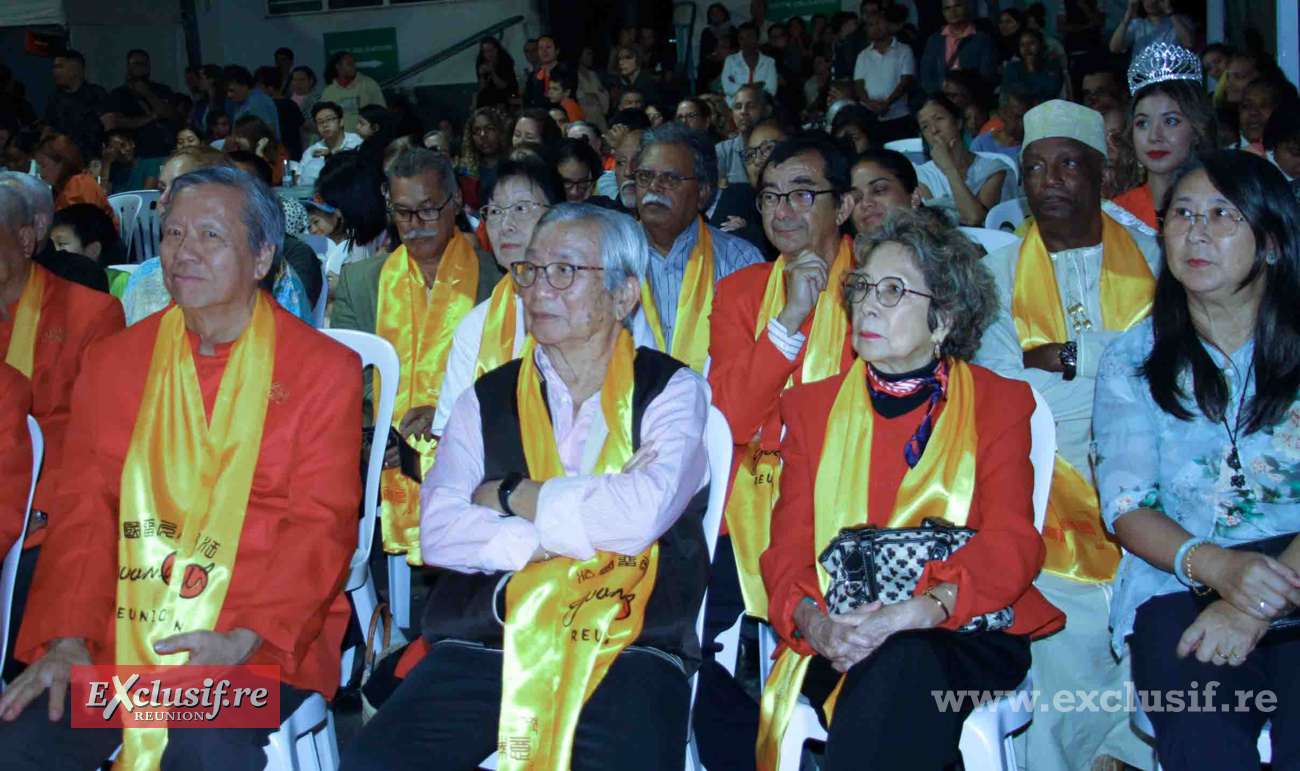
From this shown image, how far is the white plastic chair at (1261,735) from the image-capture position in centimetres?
220

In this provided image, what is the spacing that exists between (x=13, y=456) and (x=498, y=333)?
1.32 meters

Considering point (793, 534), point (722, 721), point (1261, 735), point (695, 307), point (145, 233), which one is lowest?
point (722, 721)

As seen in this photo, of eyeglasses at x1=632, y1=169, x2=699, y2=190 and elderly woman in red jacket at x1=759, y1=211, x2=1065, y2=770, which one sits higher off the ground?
eyeglasses at x1=632, y1=169, x2=699, y2=190

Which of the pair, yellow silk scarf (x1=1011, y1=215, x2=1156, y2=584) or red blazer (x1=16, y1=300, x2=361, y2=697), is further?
yellow silk scarf (x1=1011, y1=215, x2=1156, y2=584)

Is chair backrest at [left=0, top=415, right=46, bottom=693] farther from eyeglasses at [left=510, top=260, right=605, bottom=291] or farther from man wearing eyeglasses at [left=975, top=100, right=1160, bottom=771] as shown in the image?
man wearing eyeglasses at [left=975, top=100, right=1160, bottom=771]

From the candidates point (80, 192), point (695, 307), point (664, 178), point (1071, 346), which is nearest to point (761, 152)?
point (664, 178)

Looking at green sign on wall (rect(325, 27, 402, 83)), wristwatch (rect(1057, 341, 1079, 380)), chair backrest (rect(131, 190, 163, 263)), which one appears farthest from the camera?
green sign on wall (rect(325, 27, 402, 83))

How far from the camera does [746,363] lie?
313 centimetres

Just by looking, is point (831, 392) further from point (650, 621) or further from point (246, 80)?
point (246, 80)

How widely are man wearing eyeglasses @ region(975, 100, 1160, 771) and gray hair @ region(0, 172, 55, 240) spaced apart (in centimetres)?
270

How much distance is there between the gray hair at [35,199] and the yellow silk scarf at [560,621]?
189 cm

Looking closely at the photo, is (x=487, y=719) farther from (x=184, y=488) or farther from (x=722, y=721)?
(x=184, y=488)

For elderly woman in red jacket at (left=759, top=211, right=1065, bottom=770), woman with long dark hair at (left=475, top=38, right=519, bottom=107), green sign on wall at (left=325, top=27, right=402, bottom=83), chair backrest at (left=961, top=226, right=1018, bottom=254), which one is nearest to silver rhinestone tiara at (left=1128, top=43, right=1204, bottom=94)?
chair backrest at (left=961, top=226, right=1018, bottom=254)

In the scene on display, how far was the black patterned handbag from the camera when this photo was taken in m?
2.37
